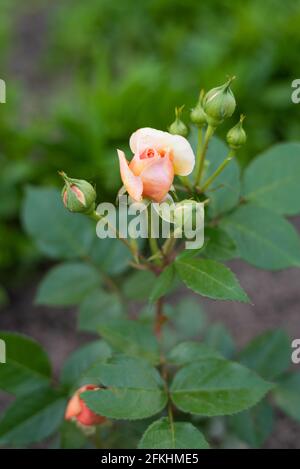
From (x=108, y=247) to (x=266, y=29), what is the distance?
1526mm

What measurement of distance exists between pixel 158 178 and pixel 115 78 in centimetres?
202

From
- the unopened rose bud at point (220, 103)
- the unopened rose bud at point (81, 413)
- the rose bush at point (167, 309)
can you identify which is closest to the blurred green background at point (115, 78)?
the rose bush at point (167, 309)

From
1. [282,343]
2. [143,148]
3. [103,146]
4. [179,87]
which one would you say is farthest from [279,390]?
[179,87]

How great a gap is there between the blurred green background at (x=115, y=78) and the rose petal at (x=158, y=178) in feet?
3.78

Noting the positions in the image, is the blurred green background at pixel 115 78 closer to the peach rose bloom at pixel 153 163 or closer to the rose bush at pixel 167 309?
the rose bush at pixel 167 309

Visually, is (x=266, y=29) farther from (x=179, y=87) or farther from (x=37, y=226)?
(x=37, y=226)

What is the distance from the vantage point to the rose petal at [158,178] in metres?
0.63

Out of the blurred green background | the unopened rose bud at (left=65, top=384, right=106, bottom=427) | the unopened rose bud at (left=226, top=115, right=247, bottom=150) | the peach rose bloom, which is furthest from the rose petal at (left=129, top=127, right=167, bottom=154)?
the blurred green background

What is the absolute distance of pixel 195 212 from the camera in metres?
0.67

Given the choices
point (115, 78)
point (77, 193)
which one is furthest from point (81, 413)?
point (115, 78)

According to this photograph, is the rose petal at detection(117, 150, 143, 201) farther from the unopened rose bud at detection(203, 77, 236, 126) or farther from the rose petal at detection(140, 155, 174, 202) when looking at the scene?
the unopened rose bud at detection(203, 77, 236, 126)

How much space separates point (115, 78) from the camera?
2.56 m

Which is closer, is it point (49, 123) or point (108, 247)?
point (108, 247)

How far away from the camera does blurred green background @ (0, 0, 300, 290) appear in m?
1.89
